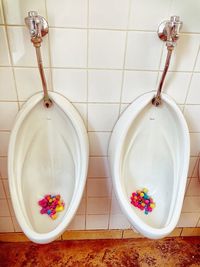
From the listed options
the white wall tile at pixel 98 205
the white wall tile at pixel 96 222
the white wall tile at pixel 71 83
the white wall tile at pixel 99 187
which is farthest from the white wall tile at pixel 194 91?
the white wall tile at pixel 96 222

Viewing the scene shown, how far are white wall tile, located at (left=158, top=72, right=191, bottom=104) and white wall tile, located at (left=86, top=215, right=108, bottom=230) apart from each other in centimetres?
84

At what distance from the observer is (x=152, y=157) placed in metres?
1.13

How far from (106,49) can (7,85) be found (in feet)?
1.44

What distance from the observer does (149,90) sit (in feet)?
3.36

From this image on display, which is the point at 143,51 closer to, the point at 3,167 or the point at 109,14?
the point at 109,14

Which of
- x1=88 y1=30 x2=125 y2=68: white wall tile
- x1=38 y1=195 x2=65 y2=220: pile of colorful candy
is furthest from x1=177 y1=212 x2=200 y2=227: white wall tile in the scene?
x1=88 y1=30 x2=125 y2=68: white wall tile

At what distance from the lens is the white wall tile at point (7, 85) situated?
0.94m

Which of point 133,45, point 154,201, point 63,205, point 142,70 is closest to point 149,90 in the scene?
point 142,70

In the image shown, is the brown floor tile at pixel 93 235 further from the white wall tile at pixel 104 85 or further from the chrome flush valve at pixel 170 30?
the chrome flush valve at pixel 170 30

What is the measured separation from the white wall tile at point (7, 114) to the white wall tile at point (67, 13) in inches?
15.3

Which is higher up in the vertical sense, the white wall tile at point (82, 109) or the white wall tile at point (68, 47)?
the white wall tile at point (68, 47)

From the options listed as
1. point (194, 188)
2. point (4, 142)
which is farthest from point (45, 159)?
point (194, 188)

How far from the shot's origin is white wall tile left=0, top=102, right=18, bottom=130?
1.01m

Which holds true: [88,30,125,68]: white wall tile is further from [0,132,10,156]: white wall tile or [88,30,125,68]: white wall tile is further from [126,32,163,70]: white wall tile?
[0,132,10,156]: white wall tile
